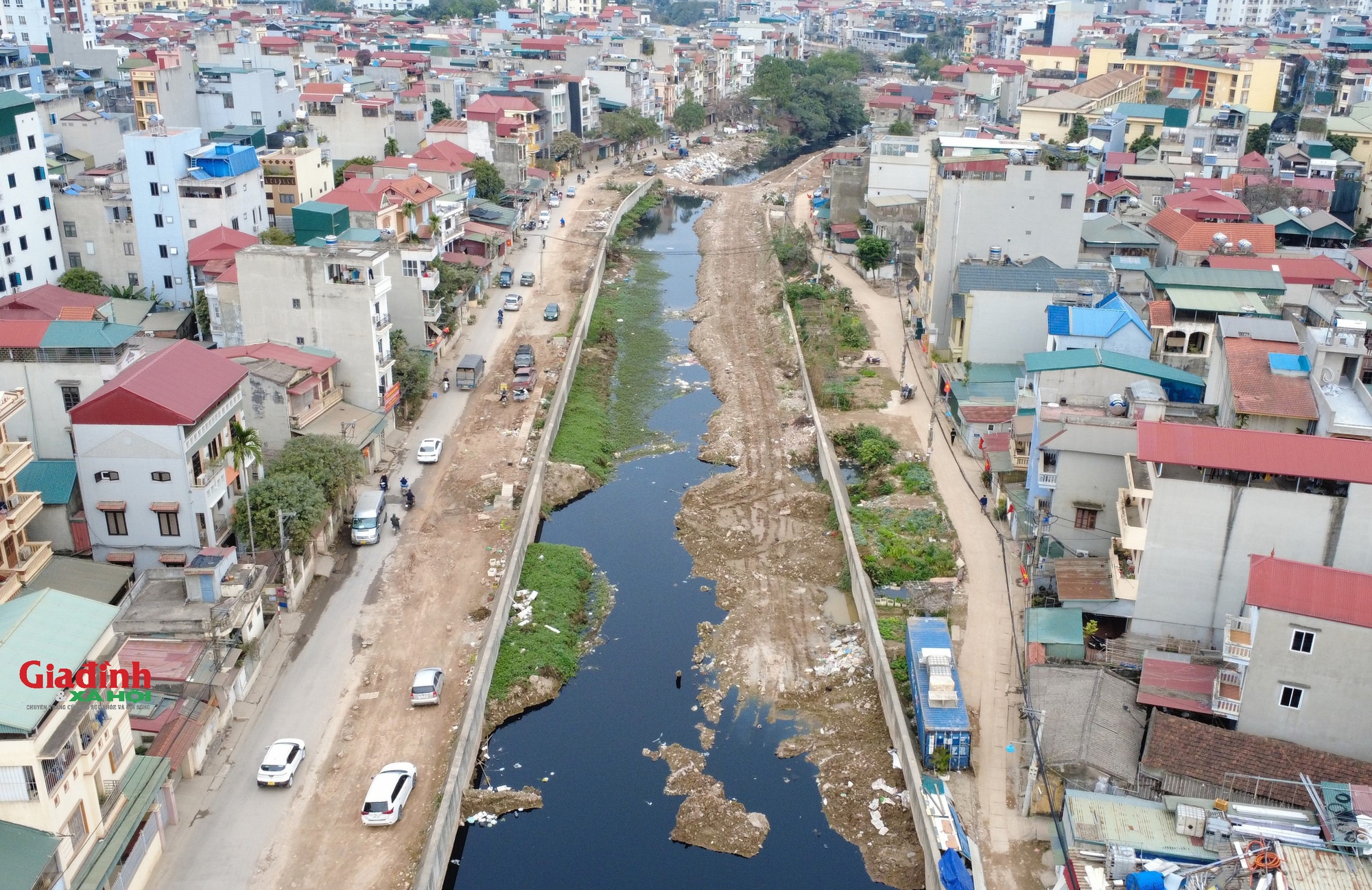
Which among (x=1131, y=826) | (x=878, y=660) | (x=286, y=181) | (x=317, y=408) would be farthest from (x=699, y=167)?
(x=1131, y=826)

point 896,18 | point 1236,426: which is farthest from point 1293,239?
point 896,18

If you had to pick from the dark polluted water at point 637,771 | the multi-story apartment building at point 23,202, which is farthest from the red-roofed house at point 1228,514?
the multi-story apartment building at point 23,202

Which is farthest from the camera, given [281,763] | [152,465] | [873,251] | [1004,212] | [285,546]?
[873,251]

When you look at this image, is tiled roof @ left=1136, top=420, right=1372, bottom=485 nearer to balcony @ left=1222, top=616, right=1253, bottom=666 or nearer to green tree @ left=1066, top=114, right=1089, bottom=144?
balcony @ left=1222, top=616, right=1253, bottom=666

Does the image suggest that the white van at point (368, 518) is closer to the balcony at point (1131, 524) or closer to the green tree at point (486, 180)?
the balcony at point (1131, 524)

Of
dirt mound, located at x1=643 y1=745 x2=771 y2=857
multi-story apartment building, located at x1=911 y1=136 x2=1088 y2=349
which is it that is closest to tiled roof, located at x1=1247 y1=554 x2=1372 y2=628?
dirt mound, located at x1=643 y1=745 x2=771 y2=857

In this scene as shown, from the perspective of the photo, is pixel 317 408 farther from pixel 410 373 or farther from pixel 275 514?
pixel 275 514
